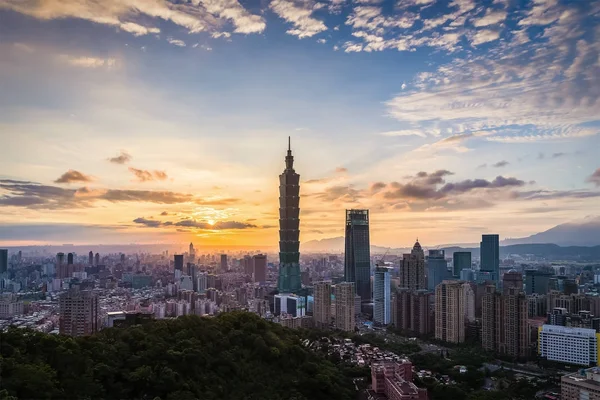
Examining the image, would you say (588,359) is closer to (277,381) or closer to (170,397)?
(277,381)

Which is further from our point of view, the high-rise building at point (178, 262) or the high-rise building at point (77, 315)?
the high-rise building at point (178, 262)

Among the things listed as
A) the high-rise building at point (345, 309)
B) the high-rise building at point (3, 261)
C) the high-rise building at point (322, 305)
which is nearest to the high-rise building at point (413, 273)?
the high-rise building at point (322, 305)

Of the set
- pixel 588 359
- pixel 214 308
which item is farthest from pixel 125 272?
pixel 588 359

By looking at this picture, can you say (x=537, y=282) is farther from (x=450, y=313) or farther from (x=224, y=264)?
(x=224, y=264)

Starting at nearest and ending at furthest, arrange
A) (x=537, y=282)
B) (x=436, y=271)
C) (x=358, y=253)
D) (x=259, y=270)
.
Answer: (x=537, y=282)
(x=436, y=271)
(x=358, y=253)
(x=259, y=270)

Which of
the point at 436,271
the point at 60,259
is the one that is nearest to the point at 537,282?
the point at 436,271

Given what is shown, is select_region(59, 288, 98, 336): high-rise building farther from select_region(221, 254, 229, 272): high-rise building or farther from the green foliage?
select_region(221, 254, 229, 272): high-rise building

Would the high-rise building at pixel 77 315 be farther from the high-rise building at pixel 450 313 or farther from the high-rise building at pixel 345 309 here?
the high-rise building at pixel 450 313
